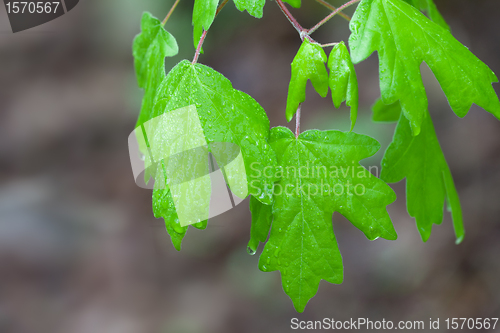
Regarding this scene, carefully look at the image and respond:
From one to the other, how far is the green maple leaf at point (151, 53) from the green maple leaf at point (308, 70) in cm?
42

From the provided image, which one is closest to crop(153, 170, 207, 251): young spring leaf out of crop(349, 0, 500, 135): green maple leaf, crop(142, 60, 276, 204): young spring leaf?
crop(142, 60, 276, 204): young spring leaf

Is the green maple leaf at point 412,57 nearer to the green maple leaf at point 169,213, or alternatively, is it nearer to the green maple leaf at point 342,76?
the green maple leaf at point 342,76

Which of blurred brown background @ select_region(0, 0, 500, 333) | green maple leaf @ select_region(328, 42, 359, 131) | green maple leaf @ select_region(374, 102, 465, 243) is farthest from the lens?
blurred brown background @ select_region(0, 0, 500, 333)

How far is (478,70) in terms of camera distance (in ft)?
2.72

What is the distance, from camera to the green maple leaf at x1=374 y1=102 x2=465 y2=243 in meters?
1.01

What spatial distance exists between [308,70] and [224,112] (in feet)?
0.67

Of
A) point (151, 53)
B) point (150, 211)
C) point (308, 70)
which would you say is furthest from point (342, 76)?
point (150, 211)

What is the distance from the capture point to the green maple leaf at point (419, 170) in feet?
3.33

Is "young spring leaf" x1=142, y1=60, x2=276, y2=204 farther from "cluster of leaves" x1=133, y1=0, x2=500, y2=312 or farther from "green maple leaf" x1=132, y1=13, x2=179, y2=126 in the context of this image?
"green maple leaf" x1=132, y1=13, x2=179, y2=126

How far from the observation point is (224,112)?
78 centimetres

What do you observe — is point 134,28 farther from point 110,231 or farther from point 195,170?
point 195,170

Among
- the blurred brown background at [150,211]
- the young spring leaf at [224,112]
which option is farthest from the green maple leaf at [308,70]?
the blurred brown background at [150,211]

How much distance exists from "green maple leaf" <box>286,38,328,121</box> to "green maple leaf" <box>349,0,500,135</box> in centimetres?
8

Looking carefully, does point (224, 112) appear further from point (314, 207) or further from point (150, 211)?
point (150, 211)
